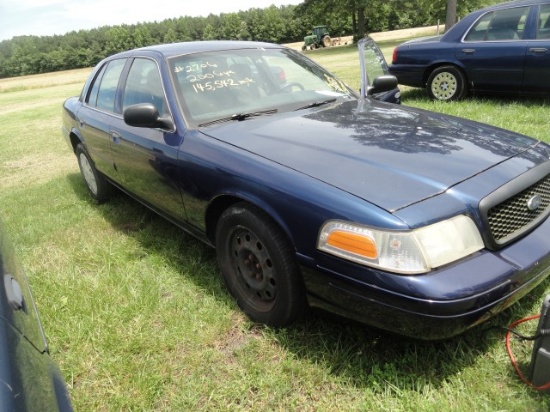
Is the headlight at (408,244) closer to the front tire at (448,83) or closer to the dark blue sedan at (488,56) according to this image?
the dark blue sedan at (488,56)

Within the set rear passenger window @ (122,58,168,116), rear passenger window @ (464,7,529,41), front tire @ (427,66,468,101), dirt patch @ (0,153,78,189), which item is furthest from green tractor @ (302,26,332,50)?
rear passenger window @ (122,58,168,116)

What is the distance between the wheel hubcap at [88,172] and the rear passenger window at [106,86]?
2.15 feet

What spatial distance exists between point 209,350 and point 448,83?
6.19 m

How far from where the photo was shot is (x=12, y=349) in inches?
45.9

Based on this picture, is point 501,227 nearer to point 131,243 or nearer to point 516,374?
point 516,374

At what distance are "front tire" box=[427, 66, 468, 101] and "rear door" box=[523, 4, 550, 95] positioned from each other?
921 mm

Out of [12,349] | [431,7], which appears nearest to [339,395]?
[12,349]

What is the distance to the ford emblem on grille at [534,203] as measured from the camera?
82.2 inches

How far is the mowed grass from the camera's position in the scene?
200cm

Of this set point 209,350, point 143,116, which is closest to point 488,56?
point 143,116

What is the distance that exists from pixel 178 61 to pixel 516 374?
9.01 feet

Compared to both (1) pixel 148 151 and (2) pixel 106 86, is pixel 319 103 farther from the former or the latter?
(2) pixel 106 86

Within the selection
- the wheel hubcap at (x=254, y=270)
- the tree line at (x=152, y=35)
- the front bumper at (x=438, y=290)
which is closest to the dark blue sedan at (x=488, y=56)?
the front bumper at (x=438, y=290)

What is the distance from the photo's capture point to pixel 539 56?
19.6 ft
